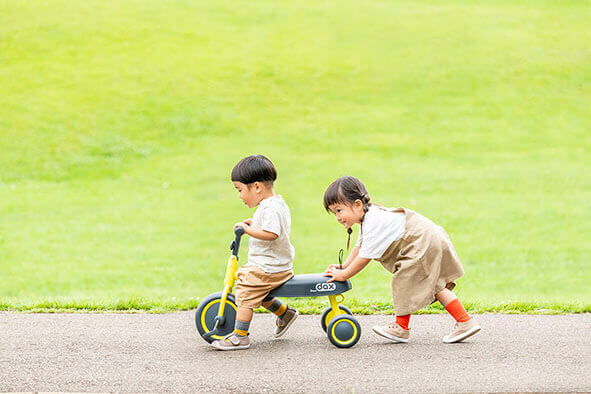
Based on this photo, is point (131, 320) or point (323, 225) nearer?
point (131, 320)

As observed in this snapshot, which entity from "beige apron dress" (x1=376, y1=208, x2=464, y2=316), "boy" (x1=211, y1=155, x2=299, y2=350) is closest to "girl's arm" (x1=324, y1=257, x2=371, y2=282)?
"beige apron dress" (x1=376, y1=208, x2=464, y2=316)

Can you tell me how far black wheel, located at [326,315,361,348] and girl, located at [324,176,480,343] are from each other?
7.4 inches

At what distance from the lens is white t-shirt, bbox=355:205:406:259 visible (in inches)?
182

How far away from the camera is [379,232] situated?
4.64 metres

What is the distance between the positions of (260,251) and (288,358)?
29.3 inches

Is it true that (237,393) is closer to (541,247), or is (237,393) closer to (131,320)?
(131,320)

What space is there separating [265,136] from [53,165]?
20.2 feet

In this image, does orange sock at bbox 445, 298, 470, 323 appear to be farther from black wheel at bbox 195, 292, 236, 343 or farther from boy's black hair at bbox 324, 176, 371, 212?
black wheel at bbox 195, 292, 236, 343

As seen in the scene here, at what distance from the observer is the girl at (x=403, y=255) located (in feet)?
15.2

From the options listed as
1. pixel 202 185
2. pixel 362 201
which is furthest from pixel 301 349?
pixel 202 185

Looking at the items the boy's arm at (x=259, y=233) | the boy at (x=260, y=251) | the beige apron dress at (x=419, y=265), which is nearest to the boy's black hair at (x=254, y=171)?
the boy at (x=260, y=251)

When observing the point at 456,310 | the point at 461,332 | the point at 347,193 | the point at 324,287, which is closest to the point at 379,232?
the point at 347,193

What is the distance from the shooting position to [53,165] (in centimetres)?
1858

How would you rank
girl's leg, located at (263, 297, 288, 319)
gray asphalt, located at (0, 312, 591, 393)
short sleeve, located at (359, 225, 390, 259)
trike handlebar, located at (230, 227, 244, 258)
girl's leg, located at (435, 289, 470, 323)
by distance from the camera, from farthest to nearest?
girl's leg, located at (263, 297, 288, 319), girl's leg, located at (435, 289, 470, 323), short sleeve, located at (359, 225, 390, 259), trike handlebar, located at (230, 227, 244, 258), gray asphalt, located at (0, 312, 591, 393)
